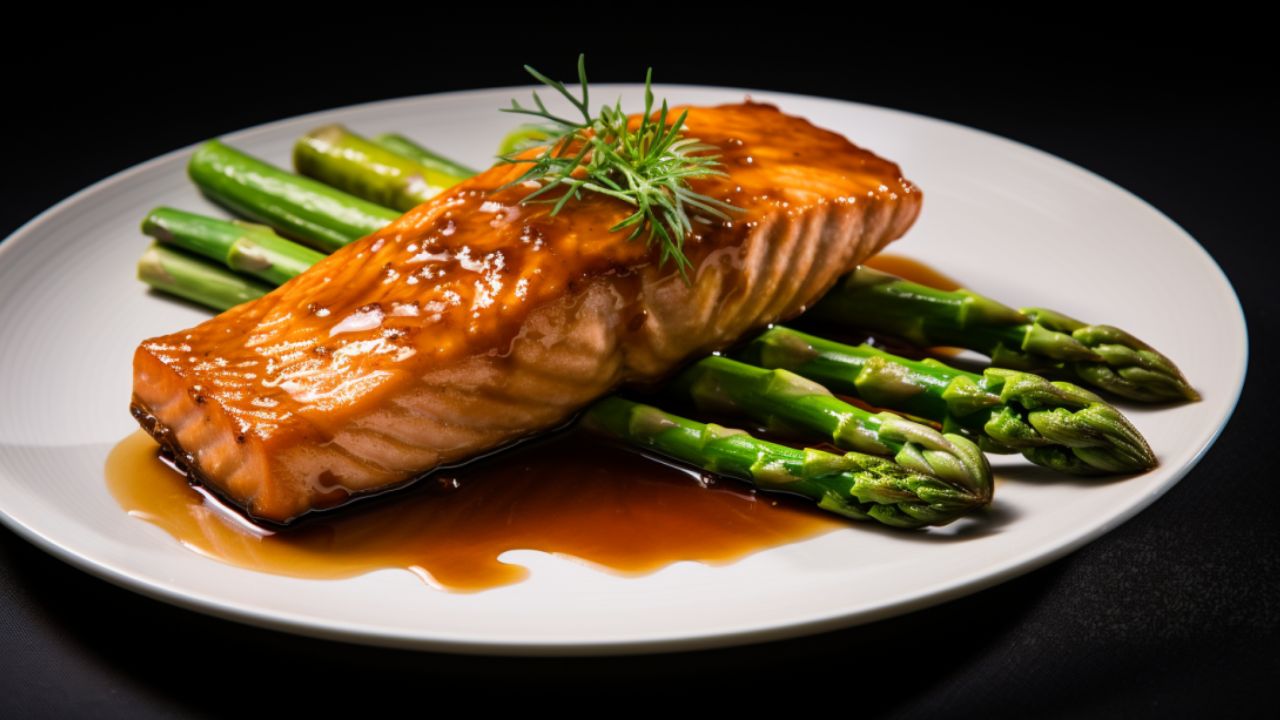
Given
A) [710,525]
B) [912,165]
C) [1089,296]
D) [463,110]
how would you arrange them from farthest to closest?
[463,110] → [912,165] → [1089,296] → [710,525]

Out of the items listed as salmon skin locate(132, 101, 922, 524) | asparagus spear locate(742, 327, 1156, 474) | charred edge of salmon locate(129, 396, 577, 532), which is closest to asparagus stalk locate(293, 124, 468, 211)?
salmon skin locate(132, 101, 922, 524)

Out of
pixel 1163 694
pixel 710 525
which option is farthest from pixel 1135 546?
pixel 710 525

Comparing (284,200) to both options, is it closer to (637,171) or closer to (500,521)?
(637,171)

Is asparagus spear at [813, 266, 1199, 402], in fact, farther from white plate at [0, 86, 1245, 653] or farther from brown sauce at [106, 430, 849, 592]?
brown sauce at [106, 430, 849, 592]

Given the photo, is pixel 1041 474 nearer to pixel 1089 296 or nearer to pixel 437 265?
pixel 1089 296

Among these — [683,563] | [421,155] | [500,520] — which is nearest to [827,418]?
[683,563]

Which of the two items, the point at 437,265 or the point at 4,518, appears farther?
the point at 437,265

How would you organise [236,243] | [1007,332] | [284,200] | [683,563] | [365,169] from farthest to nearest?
[365,169], [284,200], [236,243], [1007,332], [683,563]
